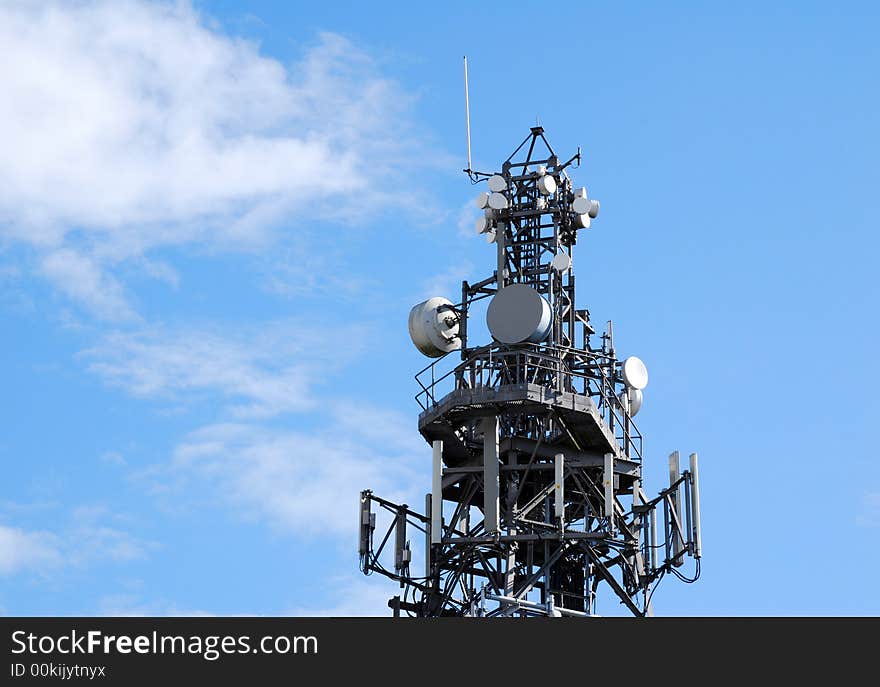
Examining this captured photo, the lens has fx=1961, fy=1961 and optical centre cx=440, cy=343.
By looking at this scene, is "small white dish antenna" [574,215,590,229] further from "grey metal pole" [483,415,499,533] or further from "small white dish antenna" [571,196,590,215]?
"grey metal pole" [483,415,499,533]

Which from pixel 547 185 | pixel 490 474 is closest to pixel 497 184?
pixel 547 185

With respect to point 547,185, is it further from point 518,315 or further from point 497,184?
point 518,315

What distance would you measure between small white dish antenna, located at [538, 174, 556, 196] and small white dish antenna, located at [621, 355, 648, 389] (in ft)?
23.8

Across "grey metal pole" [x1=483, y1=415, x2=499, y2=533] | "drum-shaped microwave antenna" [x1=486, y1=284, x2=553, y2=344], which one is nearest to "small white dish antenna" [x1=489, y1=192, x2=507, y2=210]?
"drum-shaped microwave antenna" [x1=486, y1=284, x2=553, y2=344]

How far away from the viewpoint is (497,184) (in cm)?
7406

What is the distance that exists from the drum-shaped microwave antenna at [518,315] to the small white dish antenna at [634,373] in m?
3.69

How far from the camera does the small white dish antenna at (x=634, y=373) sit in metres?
70.7

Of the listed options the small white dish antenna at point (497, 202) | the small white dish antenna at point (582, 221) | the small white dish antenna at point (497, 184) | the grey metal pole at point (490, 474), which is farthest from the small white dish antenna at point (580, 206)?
the grey metal pole at point (490, 474)

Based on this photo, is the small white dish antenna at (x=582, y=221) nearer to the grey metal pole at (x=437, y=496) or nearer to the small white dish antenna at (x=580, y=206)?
the small white dish antenna at (x=580, y=206)

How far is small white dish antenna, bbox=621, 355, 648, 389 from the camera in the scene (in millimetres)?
70688

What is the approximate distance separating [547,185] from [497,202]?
6.51 feet
